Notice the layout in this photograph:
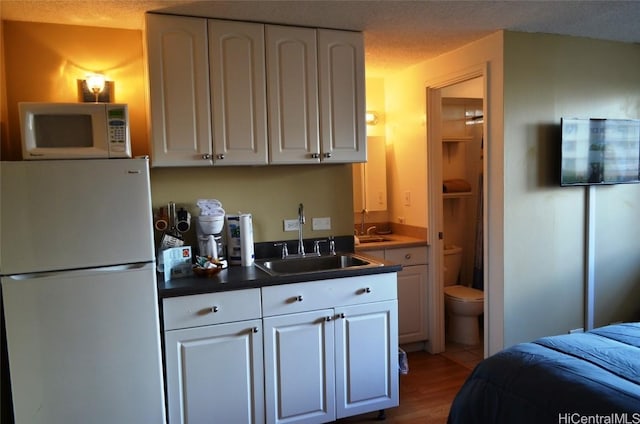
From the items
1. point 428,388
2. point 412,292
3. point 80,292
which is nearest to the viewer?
point 80,292

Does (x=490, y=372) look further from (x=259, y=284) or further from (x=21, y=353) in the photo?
(x=21, y=353)

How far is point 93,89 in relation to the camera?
2.60 m

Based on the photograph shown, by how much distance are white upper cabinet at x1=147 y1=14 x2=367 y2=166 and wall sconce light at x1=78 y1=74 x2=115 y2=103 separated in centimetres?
41

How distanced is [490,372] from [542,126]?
6.23 feet

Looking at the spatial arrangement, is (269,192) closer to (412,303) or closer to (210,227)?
(210,227)

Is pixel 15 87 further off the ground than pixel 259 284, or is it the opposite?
pixel 15 87

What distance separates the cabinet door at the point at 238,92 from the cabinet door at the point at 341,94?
1.24 ft

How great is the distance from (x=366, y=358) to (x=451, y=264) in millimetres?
1910

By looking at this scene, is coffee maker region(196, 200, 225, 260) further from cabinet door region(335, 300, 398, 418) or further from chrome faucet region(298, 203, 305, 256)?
cabinet door region(335, 300, 398, 418)

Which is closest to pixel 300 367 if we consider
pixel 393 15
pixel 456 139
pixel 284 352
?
pixel 284 352

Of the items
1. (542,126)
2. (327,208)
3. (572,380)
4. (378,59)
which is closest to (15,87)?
(327,208)

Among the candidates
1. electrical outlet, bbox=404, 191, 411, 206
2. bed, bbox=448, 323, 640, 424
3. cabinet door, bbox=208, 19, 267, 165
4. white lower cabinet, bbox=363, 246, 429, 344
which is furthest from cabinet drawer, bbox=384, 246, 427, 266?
bed, bbox=448, 323, 640, 424

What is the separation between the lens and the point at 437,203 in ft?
11.8

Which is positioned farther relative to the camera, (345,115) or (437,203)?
(437,203)
